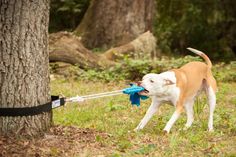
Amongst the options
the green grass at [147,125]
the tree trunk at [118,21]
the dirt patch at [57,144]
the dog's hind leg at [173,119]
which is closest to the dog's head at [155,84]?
the dog's hind leg at [173,119]

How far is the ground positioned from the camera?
5980 mm

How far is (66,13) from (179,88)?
16.4m

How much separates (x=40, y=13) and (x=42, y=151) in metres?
1.50

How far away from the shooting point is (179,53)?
2217cm

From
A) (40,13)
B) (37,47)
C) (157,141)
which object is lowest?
(157,141)

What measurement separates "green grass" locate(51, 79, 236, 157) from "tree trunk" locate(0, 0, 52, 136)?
3.20 feet

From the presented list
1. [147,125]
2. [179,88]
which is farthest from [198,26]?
[179,88]

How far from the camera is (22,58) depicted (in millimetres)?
6000

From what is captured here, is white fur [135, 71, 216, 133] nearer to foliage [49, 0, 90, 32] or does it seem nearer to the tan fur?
the tan fur

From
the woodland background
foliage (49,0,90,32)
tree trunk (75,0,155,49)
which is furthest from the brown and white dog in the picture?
foliage (49,0,90,32)

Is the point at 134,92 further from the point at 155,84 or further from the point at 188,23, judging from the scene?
the point at 188,23

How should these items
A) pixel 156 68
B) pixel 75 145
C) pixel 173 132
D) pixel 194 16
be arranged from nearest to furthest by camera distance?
pixel 75 145 < pixel 173 132 < pixel 156 68 < pixel 194 16

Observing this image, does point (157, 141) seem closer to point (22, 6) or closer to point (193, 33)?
point (22, 6)

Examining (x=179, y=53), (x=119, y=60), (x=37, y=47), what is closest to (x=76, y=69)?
(x=119, y=60)
